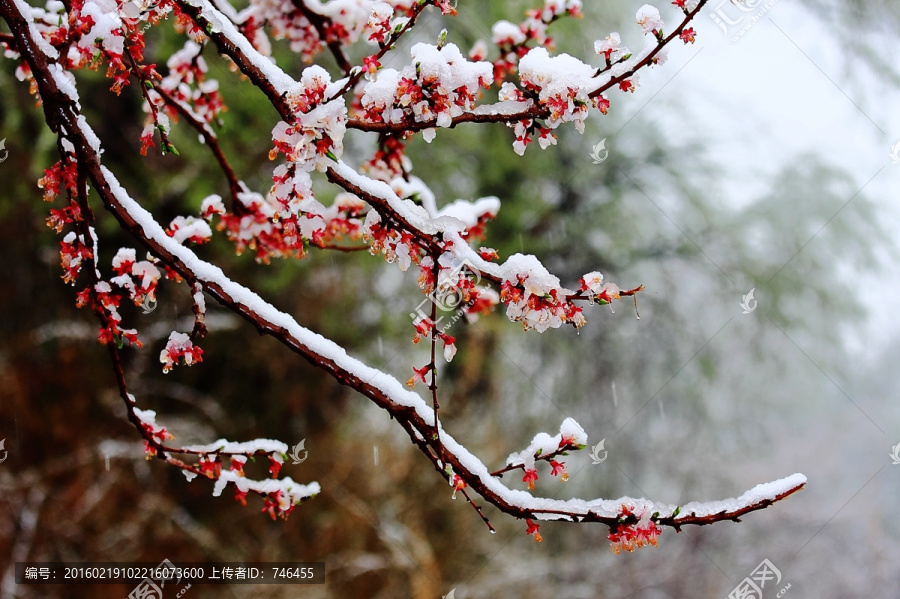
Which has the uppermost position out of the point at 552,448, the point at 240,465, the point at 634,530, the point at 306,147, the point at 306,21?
the point at 306,21

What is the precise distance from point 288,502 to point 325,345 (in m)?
0.44

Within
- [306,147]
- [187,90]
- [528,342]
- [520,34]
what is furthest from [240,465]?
[528,342]

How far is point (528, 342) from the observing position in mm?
5859

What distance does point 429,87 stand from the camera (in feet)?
3.76

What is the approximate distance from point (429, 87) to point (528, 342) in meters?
4.83

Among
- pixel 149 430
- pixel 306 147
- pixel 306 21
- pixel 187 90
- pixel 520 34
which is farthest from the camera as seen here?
pixel 306 21

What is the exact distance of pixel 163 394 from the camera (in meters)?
5.37

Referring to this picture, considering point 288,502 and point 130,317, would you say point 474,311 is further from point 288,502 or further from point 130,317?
point 130,317

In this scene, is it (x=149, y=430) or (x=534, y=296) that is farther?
(x=149, y=430)

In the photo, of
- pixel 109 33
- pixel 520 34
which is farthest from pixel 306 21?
pixel 109 33

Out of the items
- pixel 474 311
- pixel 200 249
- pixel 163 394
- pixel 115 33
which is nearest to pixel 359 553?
pixel 163 394

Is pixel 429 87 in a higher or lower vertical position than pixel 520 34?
lower

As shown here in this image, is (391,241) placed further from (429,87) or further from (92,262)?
(92,262)

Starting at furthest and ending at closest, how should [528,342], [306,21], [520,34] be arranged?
1. [528,342]
2. [306,21]
3. [520,34]
